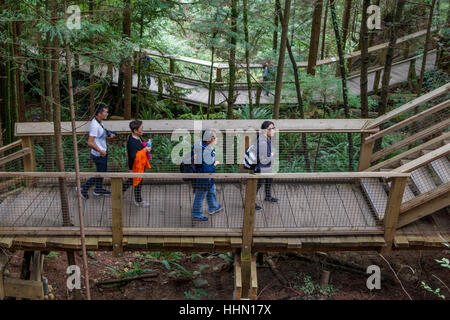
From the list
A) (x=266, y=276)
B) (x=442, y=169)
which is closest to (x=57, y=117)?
(x=266, y=276)

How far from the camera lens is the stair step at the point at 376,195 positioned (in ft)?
21.3

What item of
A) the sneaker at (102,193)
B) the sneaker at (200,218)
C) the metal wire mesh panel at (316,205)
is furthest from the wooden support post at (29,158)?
the metal wire mesh panel at (316,205)

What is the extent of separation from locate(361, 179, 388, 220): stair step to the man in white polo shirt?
4.18 meters

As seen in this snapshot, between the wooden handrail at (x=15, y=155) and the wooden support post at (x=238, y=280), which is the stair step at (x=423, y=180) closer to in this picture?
the wooden support post at (x=238, y=280)

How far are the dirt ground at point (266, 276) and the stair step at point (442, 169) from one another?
4.83 feet

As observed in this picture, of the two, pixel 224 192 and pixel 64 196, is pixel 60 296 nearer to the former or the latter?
pixel 64 196

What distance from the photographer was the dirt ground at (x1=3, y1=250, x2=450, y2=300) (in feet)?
25.0

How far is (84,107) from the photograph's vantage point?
1358 centimetres

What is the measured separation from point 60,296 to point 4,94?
4.13m

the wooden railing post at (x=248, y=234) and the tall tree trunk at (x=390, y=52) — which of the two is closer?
the wooden railing post at (x=248, y=234)

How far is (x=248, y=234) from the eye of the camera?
19.9 ft

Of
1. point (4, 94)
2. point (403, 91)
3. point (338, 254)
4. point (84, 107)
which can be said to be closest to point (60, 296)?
point (4, 94)

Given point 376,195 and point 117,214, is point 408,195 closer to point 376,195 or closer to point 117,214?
point 376,195

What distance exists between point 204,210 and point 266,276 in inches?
91.8
